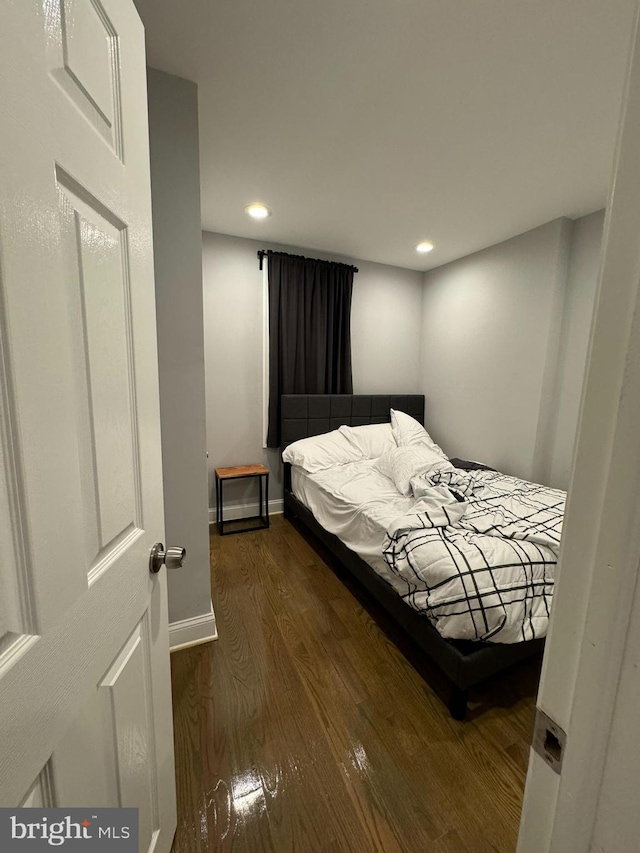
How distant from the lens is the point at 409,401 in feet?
12.5

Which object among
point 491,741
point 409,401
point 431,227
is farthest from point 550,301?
point 491,741

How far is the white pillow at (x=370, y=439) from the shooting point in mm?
3197

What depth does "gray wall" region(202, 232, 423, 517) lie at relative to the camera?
2973 mm

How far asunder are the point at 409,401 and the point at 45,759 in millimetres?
3723

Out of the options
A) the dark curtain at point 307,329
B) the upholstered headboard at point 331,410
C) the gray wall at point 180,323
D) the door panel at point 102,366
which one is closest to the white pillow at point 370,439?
the upholstered headboard at point 331,410

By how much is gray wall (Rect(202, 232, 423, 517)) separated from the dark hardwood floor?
62.5 inches

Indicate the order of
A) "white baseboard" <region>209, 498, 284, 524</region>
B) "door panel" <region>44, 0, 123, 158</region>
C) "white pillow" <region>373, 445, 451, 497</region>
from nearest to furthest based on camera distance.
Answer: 1. "door panel" <region>44, 0, 123, 158</region>
2. "white pillow" <region>373, 445, 451, 497</region>
3. "white baseboard" <region>209, 498, 284, 524</region>

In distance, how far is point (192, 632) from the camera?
174 centimetres

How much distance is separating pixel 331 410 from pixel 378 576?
186 centimetres

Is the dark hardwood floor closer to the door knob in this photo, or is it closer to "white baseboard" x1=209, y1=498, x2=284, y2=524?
the door knob

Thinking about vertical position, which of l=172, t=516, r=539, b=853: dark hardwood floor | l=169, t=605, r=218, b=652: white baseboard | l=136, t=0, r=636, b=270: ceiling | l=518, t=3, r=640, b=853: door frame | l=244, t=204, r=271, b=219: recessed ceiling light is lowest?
l=172, t=516, r=539, b=853: dark hardwood floor

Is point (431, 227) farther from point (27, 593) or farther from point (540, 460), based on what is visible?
point (27, 593)

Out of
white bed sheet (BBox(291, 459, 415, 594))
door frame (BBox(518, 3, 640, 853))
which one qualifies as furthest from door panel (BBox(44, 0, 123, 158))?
white bed sheet (BBox(291, 459, 415, 594))

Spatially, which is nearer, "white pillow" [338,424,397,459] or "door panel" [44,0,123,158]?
"door panel" [44,0,123,158]
